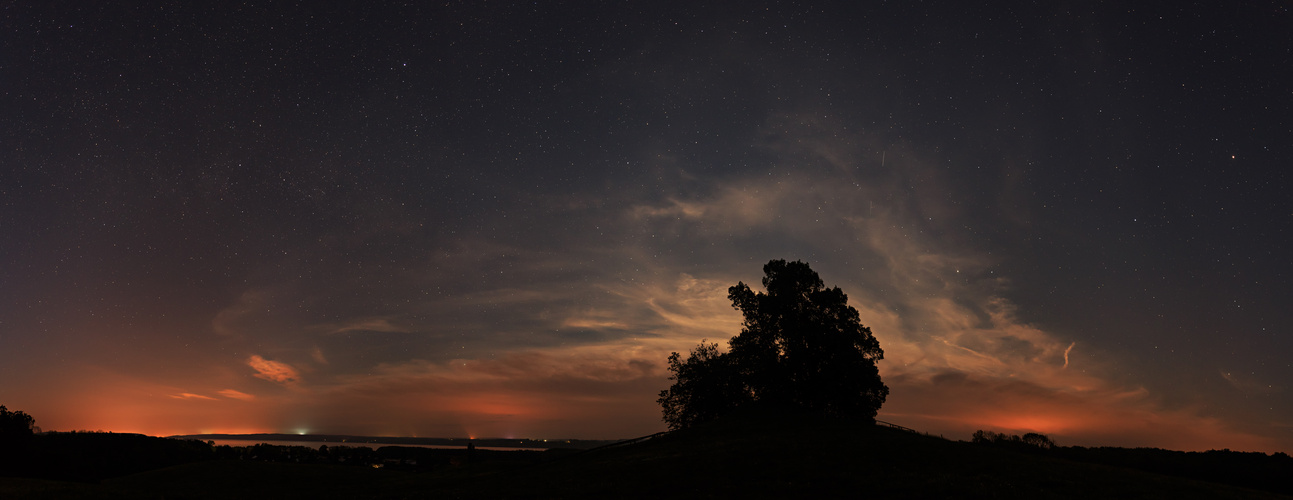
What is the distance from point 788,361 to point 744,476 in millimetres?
32165

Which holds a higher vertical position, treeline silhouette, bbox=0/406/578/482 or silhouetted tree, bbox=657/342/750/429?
silhouetted tree, bbox=657/342/750/429

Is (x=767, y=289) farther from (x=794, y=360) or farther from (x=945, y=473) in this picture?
(x=945, y=473)

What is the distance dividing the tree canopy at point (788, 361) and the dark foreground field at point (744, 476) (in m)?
10.4

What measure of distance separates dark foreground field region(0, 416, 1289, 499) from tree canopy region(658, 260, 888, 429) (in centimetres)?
1040

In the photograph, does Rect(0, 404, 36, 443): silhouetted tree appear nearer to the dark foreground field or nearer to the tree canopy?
the dark foreground field

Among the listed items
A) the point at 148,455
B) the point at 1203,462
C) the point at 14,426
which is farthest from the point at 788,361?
the point at 148,455

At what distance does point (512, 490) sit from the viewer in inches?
1241

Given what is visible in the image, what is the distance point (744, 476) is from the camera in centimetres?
2991

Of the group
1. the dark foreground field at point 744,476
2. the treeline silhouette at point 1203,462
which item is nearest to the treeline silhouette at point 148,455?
the dark foreground field at point 744,476

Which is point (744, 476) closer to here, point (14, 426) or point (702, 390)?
point (702, 390)

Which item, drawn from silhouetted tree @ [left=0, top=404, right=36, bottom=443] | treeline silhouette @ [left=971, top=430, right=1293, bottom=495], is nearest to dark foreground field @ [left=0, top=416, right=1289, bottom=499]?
treeline silhouette @ [left=971, top=430, right=1293, bottom=495]

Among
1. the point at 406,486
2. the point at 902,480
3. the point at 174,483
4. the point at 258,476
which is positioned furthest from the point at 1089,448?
the point at 174,483

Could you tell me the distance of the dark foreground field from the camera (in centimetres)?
2509

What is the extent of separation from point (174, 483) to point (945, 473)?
53.8m
